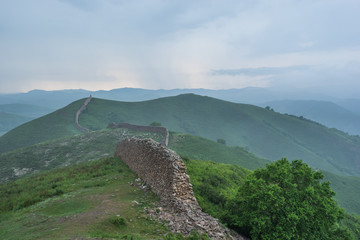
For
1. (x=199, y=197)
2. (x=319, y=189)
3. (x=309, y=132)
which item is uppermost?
(x=319, y=189)

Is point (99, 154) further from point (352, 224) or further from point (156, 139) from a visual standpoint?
point (352, 224)

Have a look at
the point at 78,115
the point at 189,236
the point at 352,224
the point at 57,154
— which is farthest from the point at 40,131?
the point at 352,224

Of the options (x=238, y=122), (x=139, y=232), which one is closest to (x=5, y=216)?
(x=139, y=232)

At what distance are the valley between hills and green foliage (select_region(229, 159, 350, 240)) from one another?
200 centimetres

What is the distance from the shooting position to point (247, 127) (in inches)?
5005

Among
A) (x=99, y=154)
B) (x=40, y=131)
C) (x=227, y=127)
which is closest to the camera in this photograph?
(x=99, y=154)

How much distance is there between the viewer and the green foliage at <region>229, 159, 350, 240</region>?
11.1 metres

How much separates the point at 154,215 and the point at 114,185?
19.3ft

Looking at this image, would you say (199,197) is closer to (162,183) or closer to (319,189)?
(162,183)

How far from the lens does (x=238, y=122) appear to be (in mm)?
132375

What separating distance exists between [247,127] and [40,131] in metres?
101

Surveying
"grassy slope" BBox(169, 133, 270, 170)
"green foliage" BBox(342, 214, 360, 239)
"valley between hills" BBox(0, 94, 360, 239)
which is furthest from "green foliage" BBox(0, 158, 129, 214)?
"grassy slope" BBox(169, 133, 270, 170)

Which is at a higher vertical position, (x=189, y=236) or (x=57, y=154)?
(x=189, y=236)

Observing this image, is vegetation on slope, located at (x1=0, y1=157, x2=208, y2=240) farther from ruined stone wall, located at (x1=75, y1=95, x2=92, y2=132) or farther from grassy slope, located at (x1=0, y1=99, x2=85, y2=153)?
grassy slope, located at (x1=0, y1=99, x2=85, y2=153)
